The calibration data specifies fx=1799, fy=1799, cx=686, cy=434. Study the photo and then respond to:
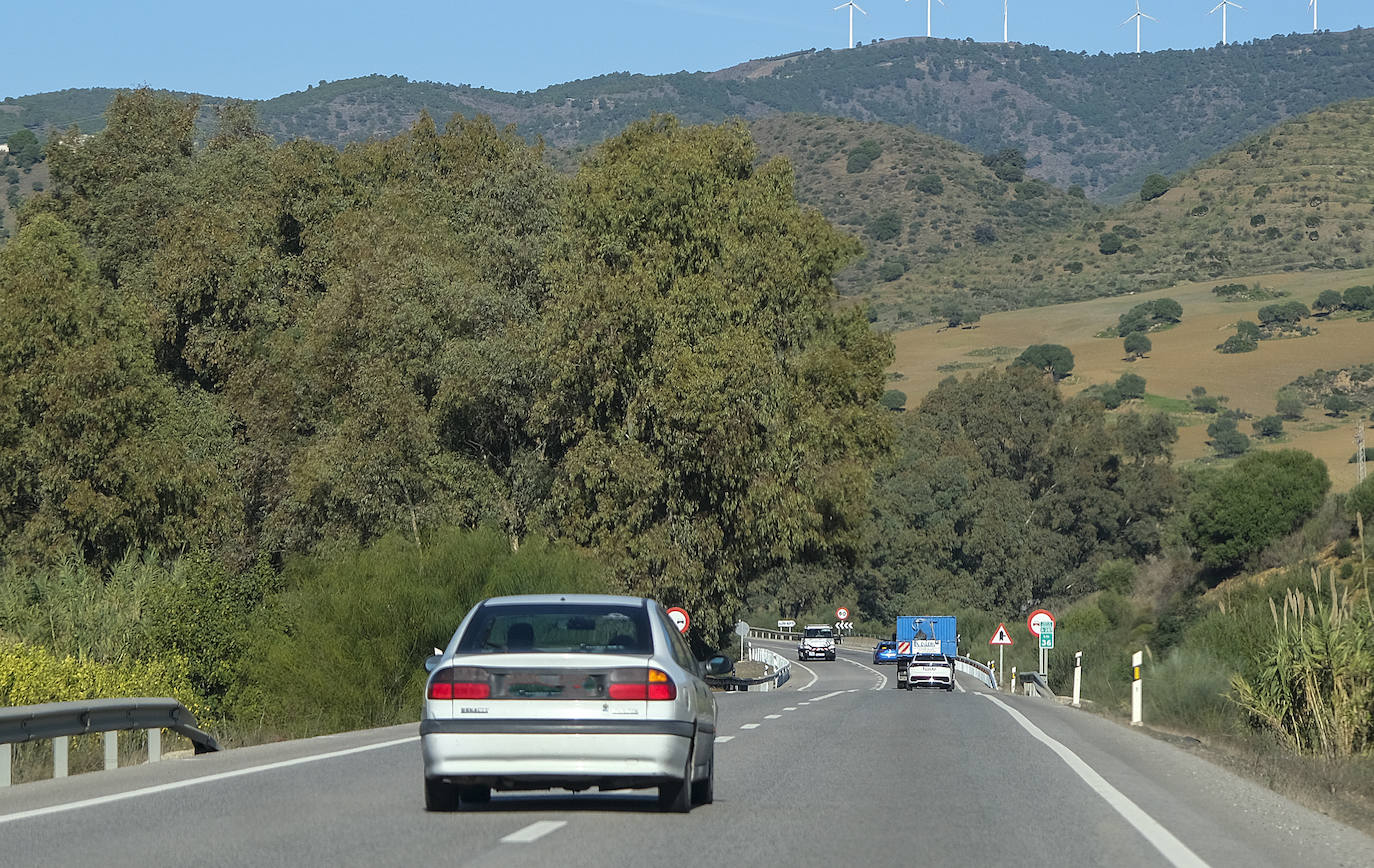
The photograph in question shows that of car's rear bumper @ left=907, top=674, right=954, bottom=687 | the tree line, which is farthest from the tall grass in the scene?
car's rear bumper @ left=907, top=674, right=954, bottom=687

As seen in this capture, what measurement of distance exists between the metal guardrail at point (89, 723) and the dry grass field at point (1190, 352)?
102m

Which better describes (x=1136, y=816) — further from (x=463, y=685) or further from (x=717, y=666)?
(x=463, y=685)

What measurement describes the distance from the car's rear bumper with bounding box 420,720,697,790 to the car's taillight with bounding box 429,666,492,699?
170 millimetres

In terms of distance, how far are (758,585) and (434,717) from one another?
4369 inches

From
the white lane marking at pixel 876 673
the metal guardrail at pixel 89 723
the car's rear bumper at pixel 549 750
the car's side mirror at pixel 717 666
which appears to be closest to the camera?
the car's rear bumper at pixel 549 750

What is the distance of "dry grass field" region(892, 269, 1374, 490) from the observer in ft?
414

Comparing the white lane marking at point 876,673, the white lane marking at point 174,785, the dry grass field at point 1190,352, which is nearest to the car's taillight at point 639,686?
the white lane marking at point 174,785

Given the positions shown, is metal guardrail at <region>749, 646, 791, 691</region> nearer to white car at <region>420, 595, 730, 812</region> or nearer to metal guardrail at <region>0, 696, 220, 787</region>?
metal guardrail at <region>0, 696, 220, 787</region>

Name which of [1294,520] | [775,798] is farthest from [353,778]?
[1294,520]

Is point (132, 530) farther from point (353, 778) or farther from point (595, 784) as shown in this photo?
point (595, 784)

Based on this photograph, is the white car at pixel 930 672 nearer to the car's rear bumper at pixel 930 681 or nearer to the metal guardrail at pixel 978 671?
the car's rear bumper at pixel 930 681

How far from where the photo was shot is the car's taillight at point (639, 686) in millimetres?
11539

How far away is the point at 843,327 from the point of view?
4884 cm

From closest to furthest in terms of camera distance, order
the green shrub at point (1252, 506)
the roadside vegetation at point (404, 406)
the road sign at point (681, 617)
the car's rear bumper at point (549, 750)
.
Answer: the car's rear bumper at point (549, 750) < the roadside vegetation at point (404, 406) < the road sign at point (681, 617) < the green shrub at point (1252, 506)
